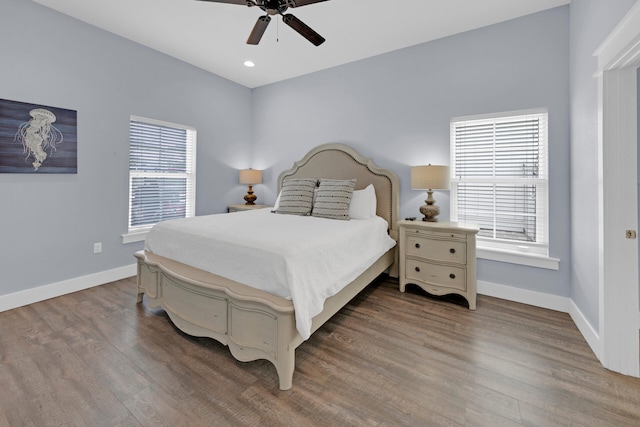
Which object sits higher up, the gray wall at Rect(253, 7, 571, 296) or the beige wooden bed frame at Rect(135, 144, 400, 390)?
the gray wall at Rect(253, 7, 571, 296)

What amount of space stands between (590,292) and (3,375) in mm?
4041

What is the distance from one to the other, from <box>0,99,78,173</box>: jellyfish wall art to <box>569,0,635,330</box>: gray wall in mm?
4636

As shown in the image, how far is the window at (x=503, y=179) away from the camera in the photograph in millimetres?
2803

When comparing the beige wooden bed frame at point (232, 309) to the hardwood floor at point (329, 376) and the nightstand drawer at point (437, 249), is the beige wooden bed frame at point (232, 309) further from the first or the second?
the nightstand drawer at point (437, 249)

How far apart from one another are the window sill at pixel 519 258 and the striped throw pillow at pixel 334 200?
60.7 inches

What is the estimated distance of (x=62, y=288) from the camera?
9.68 feet

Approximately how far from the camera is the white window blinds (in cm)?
362

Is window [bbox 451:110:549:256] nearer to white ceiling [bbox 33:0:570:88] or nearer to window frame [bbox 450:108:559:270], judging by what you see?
window frame [bbox 450:108:559:270]

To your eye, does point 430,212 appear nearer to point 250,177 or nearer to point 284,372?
point 284,372

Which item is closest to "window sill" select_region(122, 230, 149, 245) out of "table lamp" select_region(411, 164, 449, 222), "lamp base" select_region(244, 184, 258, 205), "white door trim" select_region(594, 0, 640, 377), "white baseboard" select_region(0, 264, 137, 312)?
"white baseboard" select_region(0, 264, 137, 312)

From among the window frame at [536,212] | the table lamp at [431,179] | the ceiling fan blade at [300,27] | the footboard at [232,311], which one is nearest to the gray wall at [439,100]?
the window frame at [536,212]

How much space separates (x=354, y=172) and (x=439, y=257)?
1578mm

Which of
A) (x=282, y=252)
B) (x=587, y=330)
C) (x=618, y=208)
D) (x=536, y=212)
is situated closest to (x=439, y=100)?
(x=536, y=212)

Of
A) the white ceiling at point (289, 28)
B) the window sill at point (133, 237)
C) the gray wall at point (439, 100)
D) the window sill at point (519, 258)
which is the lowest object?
the window sill at point (519, 258)
